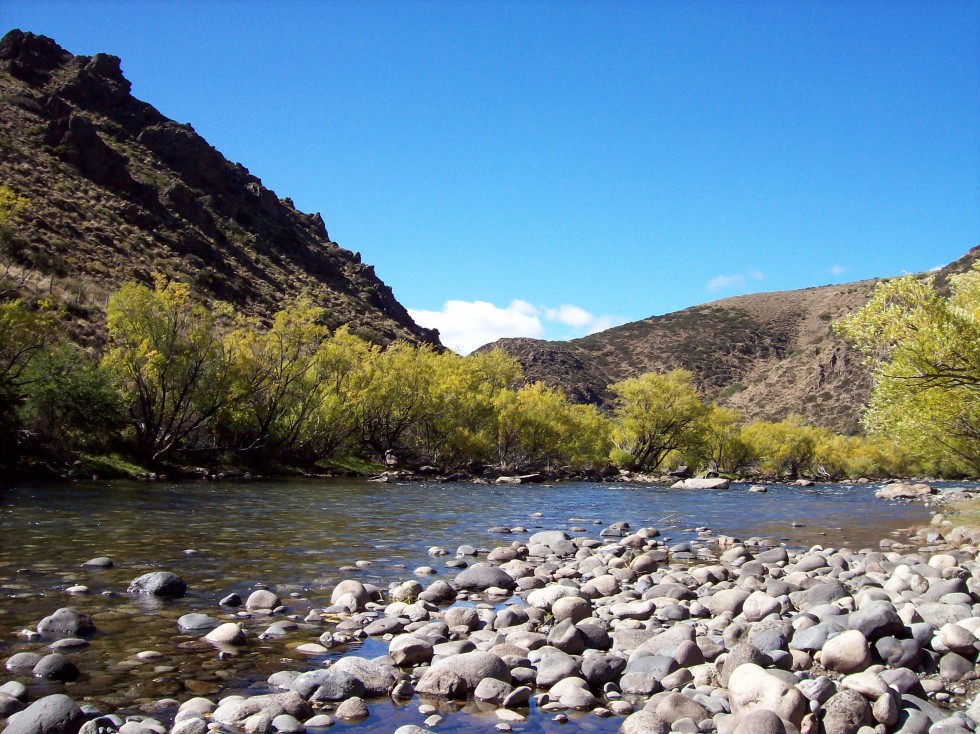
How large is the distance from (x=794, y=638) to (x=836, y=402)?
12239 centimetres

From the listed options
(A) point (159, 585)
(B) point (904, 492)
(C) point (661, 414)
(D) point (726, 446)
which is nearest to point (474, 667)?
(A) point (159, 585)

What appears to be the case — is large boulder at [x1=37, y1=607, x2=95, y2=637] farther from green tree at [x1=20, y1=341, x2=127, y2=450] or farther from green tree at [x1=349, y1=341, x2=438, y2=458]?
green tree at [x1=349, y1=341, x2=438, y2=458]

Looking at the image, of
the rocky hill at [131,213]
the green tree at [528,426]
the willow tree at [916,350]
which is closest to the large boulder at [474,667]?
the willow tree at [916,350]

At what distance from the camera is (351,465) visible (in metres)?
48.9

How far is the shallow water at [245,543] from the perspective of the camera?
711cm

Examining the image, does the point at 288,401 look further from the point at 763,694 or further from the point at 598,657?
the point at 763,694

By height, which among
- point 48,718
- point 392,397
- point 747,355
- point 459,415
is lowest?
point 48,718

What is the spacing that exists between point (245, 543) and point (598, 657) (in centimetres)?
1045

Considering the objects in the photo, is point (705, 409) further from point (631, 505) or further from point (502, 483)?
point (631, 505)

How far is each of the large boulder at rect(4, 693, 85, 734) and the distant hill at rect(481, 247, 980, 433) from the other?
118227 millimetres

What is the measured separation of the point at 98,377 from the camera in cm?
3150

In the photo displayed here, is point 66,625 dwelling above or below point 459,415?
below

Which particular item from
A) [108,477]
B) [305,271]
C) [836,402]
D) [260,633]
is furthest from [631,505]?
[836,402]

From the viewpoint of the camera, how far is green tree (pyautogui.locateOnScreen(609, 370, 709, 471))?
68750mm
